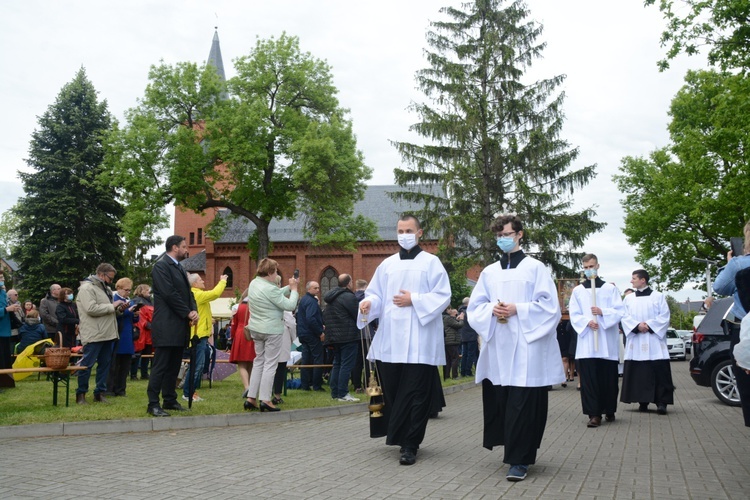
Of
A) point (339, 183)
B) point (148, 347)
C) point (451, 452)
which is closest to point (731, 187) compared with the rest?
point (339, 183)

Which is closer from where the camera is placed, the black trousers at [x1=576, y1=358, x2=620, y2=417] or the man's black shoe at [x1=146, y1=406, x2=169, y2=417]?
the man's black shoe at [x1=146, y1=406, x2=169, y2=417]

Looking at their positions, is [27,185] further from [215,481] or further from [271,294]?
[215,481]

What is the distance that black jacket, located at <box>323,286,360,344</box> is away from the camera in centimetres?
1213

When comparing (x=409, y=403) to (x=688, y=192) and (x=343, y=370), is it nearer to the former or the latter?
(x=343, y=370)

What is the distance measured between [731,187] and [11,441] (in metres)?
31.2

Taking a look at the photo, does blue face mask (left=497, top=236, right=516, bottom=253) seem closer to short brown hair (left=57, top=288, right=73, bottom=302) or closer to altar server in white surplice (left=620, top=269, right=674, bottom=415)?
altar server in white surplice (left=620, top=269, right=674, bottom=415)

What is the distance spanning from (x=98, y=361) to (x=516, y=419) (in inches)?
260

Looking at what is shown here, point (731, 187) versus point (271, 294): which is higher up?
point (731, 187)

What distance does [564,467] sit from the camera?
6340 millimetres

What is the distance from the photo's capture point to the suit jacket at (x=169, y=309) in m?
9.03

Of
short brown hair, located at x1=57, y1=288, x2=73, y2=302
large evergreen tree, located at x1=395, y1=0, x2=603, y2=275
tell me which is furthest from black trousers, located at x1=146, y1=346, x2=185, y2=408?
large evergreen tree, located at x1=395, y1=0, x2=603, y2=275

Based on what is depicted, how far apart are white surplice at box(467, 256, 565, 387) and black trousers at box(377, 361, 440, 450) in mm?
569

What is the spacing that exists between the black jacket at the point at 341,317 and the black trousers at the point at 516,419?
5.72m

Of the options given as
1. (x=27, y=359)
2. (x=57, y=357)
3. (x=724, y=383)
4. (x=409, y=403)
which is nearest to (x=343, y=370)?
(x=57, y=357)
